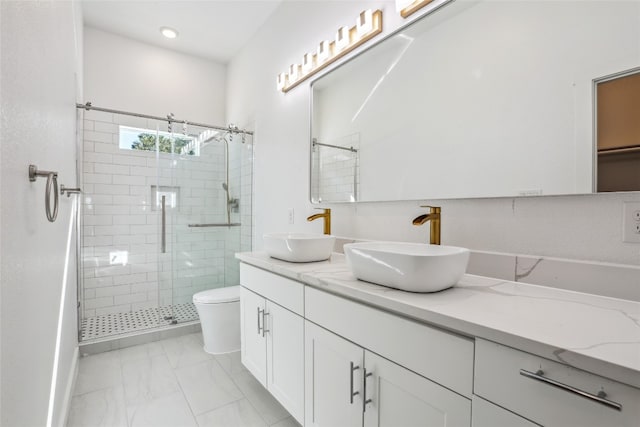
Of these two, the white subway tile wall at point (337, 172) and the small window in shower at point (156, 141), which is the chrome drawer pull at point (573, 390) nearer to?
the white subway tile wall at point (337, 172)

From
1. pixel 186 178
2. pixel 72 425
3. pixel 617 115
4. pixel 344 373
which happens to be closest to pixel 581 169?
pixel 617 115

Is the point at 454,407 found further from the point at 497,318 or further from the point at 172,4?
the point at 172,4

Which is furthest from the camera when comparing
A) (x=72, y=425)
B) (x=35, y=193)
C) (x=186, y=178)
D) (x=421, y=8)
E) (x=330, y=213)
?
(x=186, y=178)

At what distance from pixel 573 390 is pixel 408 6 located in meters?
1.59

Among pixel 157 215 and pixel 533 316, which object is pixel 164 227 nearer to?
pixel 157 215

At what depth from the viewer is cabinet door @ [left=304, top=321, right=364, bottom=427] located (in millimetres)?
1089

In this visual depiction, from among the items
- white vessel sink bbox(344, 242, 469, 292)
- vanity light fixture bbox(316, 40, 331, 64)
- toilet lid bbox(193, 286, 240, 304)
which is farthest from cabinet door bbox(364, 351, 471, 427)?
vanity light fixture bbox(316, 40, 331, 64)

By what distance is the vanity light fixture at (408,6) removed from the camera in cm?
142

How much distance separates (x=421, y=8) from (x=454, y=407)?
1.59 m

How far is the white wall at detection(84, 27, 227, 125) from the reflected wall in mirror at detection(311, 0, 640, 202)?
2.31m

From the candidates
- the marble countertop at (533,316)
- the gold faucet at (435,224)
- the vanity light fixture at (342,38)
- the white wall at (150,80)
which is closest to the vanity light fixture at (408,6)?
the vanity light fixture at (342,38)

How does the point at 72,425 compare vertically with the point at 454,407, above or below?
below

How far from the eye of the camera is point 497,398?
2.27 feet

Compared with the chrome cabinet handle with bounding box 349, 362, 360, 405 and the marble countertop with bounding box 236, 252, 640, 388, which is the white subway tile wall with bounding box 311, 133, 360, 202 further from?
the chrome cabinet handle with bounding box 349, 362, 360, 405
